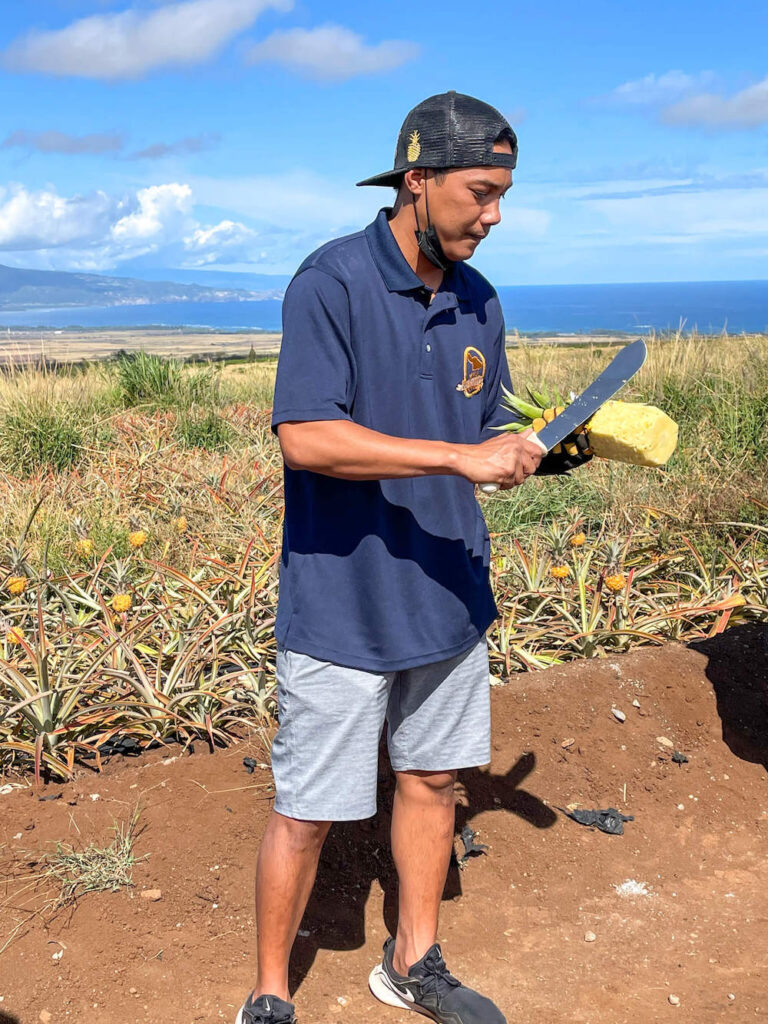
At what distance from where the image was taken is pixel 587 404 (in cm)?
251

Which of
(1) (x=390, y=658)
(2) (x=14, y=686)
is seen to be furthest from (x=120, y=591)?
(1) (x=390, y=658)

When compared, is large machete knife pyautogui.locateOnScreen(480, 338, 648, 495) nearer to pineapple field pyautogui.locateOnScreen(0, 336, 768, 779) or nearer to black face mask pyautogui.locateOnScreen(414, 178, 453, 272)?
black face mask pyautogui.locateOnScreen(414, 178, 453, 272)

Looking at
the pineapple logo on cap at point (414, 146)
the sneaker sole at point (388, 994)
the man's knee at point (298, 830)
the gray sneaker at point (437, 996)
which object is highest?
the pineapple logo on cap at point (414, 146)

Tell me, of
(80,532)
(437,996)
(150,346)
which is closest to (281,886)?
(437,996)

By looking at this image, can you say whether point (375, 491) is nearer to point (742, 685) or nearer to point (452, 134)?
point (452, 134)

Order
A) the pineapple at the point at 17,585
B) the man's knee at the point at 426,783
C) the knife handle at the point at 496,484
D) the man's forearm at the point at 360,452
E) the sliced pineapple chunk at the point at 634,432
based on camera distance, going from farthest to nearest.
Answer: the pineapple at the point at 17,585 → the man's knee at the point at 426,783 → the sliced pineapple chunk at the point at 634,432 → the knife handle at the point at 496,484 → the man's forearm at the point at 360,452

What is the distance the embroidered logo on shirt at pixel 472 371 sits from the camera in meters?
2.51

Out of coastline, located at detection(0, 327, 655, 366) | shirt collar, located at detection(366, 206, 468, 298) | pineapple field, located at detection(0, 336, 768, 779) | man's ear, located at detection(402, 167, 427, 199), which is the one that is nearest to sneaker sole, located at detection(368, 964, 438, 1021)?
pineapple field, located at detection(0, 336, 768, 779)

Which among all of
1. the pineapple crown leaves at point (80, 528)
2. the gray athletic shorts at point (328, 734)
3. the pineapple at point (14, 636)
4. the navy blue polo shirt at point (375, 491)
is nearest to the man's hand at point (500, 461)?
the navy blue polo shirt at point (375, 491)

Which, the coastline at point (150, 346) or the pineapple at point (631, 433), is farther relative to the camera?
the coastline at point (150, 346)

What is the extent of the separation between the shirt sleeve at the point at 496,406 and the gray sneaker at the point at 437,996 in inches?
55.4

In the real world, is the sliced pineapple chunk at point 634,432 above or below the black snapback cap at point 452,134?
below

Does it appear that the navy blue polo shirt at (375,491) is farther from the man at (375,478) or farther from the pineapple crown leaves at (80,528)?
the pineapple crown leaves at (80,528)

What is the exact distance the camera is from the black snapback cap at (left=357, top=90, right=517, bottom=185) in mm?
2268
